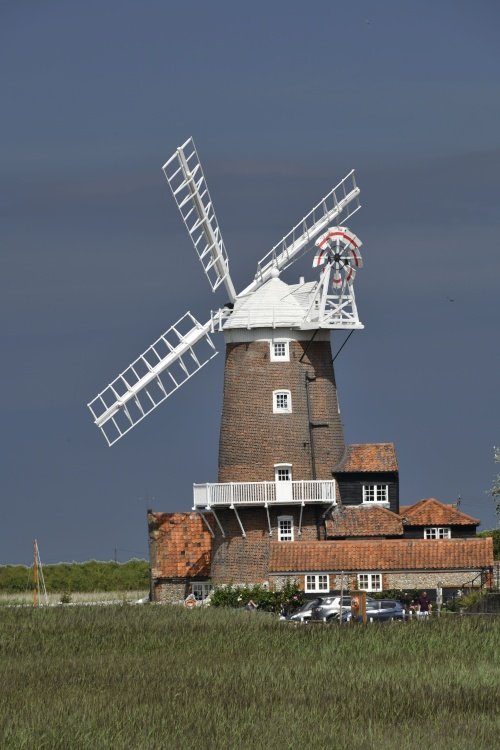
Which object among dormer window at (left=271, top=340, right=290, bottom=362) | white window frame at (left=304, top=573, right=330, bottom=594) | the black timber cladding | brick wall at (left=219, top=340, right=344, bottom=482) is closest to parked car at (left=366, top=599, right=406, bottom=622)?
white window frame at (left=304, top=573, right=330, bottom=594)

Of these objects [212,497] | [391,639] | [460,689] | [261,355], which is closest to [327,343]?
[261,355]

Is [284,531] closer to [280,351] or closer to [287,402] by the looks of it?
[287,402]

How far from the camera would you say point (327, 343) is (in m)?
A: 67.2

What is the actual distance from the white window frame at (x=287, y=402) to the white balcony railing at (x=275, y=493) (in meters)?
2.50

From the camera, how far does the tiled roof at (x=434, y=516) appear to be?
68.7 meters

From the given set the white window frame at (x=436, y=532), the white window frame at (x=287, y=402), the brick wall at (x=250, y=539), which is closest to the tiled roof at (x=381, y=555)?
the brick wall at (x=250, y=539)

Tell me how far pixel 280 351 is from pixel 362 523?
273 inches

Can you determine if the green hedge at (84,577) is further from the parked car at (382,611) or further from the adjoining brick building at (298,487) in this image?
the parked car at (382,611)

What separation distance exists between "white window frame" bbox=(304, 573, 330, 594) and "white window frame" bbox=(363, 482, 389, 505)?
4.95m

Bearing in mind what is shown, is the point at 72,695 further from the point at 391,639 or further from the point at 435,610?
the point at 435,610

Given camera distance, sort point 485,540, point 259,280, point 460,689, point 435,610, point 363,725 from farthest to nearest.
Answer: point 259,280, point 485,540, point 435,610, point 460,689, point 363,725

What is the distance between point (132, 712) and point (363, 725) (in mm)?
3882

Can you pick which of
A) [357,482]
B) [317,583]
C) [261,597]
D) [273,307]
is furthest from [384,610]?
[273,307]

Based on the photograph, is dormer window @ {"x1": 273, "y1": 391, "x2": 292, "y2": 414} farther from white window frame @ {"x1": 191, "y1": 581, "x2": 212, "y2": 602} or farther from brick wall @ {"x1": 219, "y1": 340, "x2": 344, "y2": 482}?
white window frame @ {"x1": 191, "y1": 581, "x2": 212, "y2": 602}
